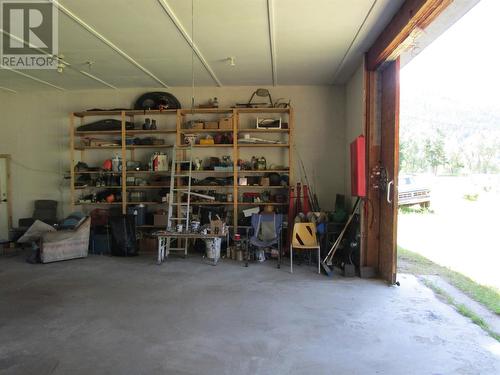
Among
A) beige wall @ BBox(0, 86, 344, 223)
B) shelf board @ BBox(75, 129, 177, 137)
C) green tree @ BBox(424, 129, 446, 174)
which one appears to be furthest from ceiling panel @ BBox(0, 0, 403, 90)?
green tree @ BBox(424, 129, 446, 174)

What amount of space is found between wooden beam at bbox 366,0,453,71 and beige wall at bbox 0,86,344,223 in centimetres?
194

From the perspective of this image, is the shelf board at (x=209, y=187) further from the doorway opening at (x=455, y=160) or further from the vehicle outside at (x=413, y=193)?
the vehicle outside at (x=413, y=193)

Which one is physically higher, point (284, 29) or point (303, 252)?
point (284, 29)

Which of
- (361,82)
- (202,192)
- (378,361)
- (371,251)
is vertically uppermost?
(361,82)

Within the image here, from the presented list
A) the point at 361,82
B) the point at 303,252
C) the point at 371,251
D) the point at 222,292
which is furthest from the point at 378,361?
the point at 361,82

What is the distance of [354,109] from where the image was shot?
18.7ft

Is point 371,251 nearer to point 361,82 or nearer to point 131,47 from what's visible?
point 361,82

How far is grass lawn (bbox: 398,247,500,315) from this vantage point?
12.3ft

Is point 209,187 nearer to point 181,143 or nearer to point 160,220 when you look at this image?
point 181,143

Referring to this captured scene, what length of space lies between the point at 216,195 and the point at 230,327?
3663 mm

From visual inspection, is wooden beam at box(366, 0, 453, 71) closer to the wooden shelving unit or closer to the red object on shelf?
the wooden shelving unit

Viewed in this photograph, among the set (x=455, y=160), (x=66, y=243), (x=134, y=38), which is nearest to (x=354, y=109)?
(x=134, y=38)

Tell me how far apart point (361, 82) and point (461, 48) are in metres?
1.37

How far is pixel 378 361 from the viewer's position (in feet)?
8.07
